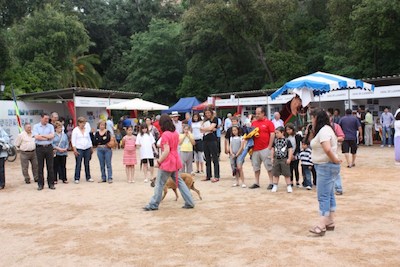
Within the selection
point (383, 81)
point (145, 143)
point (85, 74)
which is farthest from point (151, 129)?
point (85, 74)

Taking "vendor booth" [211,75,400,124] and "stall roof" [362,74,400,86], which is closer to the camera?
"vendor booth" [211,75,400,124]

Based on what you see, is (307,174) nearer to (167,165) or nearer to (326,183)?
(167,165)

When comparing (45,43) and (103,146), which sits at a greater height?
(45,43)

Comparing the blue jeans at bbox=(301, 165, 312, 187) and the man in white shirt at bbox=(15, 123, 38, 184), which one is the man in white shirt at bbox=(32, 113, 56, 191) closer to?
the man in white shirt at bbox=(15, 123, 38, 184)

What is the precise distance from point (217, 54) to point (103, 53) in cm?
1427

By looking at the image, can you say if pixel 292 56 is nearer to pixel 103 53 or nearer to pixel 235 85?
pixel 235 85

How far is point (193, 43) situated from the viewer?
121 ft

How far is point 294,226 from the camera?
6004 mm

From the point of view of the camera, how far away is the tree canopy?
2453 centimetres

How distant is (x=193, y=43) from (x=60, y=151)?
2743 cm

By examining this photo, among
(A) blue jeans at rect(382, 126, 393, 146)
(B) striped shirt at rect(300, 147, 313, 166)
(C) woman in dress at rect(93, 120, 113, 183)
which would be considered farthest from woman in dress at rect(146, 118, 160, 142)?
(A) blue jeans at rect(382, 126, 393, 146)

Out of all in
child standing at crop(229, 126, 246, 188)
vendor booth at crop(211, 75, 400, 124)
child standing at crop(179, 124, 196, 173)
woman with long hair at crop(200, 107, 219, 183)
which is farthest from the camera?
vendor booth at crop(211, 75, 400, 124)


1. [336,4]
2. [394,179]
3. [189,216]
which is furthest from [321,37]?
[189,216]

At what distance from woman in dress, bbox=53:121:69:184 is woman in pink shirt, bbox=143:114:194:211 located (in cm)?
429
